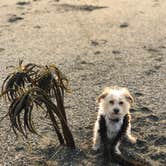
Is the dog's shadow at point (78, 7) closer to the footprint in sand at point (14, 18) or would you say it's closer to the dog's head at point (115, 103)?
the footprint in sand at point (14, 18)

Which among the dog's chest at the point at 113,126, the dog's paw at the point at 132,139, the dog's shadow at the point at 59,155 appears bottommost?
the dog's shadow at the point at 59,155

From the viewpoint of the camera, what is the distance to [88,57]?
30.6 feet

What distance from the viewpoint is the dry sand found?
620 cm

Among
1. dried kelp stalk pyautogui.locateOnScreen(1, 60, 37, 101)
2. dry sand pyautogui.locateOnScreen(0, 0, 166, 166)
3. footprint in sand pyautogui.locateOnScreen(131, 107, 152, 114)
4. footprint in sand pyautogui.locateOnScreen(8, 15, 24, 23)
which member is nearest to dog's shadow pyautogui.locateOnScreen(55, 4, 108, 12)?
dry sand pyautogui.locateOnScreen(0, 0, 166, 166)

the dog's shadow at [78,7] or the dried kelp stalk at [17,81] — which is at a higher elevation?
the dried kelp stalk at [17,81]

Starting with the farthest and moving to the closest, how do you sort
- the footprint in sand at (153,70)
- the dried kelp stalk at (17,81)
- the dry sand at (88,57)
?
the footprint in sand at (153,70) < the dry sand at (88,57) < the dried kelp stalk at (17,81)

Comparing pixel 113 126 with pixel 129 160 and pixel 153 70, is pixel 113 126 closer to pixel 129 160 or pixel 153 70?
pixel 129 160

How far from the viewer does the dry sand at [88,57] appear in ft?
20.3

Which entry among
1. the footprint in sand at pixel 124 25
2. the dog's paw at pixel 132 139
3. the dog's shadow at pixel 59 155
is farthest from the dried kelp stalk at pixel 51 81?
the footprint in sand at pixel 124 25

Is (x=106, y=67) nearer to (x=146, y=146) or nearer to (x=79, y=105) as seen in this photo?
(x=79, y=105)

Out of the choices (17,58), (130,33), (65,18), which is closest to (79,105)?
(17,58)

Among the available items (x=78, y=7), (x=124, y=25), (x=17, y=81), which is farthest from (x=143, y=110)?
(x=78, y=7)

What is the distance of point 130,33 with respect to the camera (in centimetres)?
1056

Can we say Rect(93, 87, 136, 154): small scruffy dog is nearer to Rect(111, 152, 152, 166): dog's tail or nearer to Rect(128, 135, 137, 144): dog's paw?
Rect(111, 152, 152, 166): dog's tail
